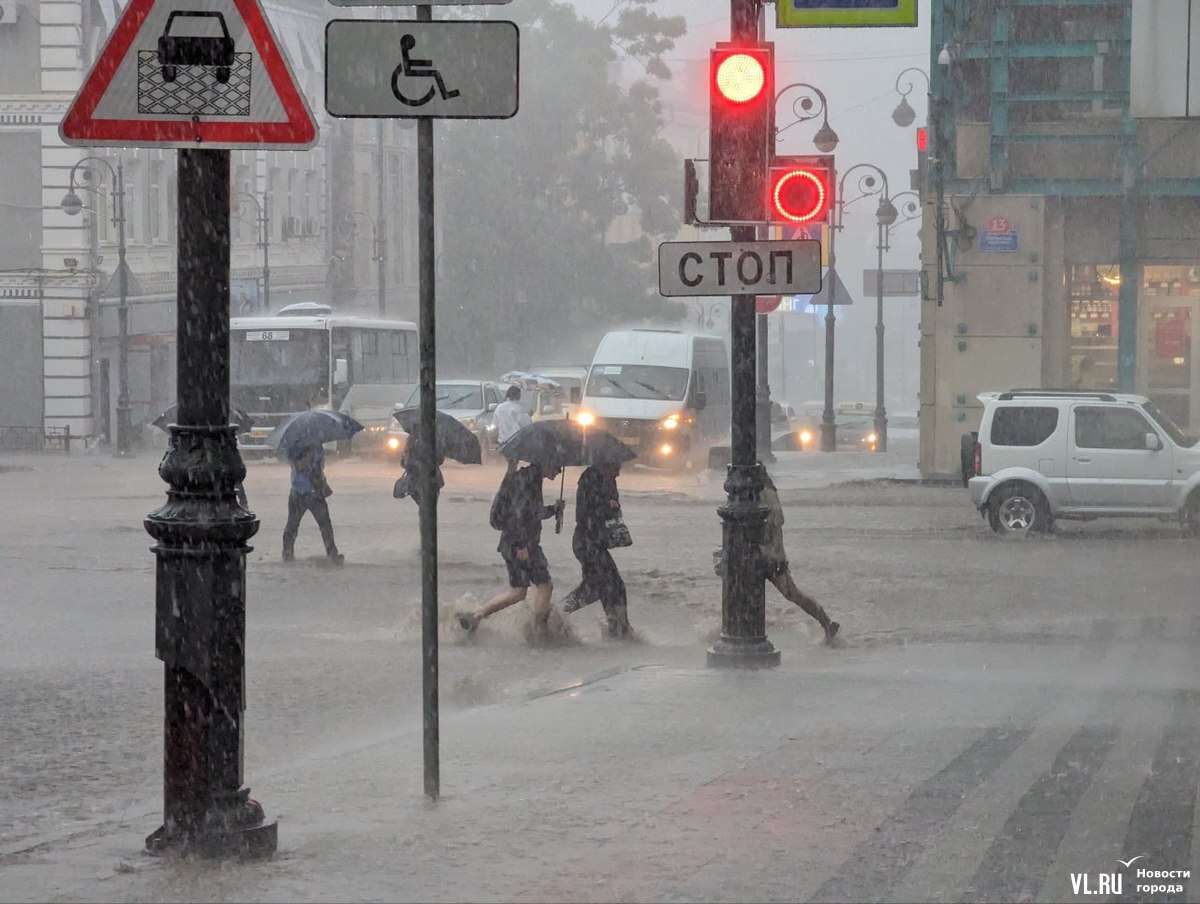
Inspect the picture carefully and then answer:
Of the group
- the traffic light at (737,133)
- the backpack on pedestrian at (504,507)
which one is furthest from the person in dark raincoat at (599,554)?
the traffic light at (737,133)

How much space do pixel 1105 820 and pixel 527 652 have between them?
6745mm

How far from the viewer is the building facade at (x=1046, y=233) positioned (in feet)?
103

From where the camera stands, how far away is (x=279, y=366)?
4250 cm

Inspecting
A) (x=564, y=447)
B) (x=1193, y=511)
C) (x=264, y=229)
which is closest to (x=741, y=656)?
(x=564, y=447)

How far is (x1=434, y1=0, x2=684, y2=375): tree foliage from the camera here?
223ft

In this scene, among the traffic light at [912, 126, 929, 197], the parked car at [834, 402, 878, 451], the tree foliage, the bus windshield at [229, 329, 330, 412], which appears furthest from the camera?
the tree foliage

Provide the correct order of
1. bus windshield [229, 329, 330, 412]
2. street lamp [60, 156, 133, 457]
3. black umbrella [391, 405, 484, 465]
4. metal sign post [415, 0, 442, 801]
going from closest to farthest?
1. metal sign post [415, 0, 442, 801]
2. black umbrella [391, 405, 484, 465]
3. street lamp [60, 156, 133, 457]
4. bus windshield [229, 329, 330, 412]

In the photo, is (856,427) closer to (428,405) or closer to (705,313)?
(705,313)

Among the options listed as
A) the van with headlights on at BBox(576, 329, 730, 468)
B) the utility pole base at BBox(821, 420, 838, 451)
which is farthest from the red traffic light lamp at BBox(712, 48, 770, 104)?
the utility pole base at BBox(821, 420, 838, 451)

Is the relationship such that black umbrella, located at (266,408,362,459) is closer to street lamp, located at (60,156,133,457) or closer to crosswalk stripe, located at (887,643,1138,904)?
crosswalk stripe, located at (887,643,1138,904)

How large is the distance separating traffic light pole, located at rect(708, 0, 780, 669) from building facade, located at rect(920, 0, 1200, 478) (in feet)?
64.1

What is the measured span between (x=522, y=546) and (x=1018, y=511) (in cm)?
1101

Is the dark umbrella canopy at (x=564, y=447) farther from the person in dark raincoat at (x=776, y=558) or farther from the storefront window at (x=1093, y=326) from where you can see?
the storefront window at (x=1093, y=326)

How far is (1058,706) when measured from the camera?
34.1ft
